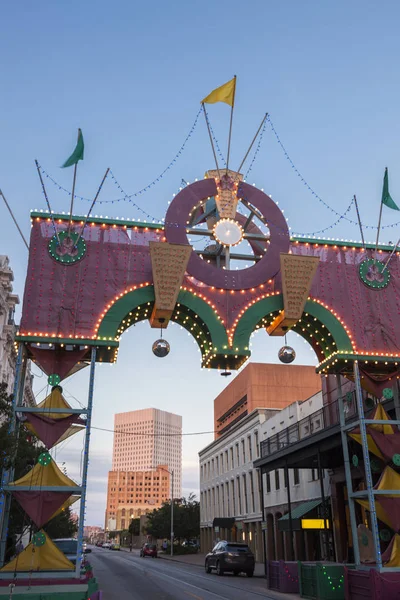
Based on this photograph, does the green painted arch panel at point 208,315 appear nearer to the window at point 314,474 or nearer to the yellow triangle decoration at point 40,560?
the yellow triangle decoration at point 40,560

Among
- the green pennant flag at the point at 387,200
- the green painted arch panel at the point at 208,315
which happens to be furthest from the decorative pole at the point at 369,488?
the green pennant flag at the point at 387,200

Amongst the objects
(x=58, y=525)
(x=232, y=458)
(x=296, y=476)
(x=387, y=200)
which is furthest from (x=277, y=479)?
(x=387, y=200)

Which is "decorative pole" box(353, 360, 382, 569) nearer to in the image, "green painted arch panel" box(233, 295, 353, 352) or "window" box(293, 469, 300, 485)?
"green painted arch panel" box(233, 295, 353, 352)

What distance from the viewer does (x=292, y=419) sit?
36312mm

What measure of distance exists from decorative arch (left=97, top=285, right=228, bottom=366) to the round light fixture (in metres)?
1.88

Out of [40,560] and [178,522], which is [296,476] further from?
[178,522]

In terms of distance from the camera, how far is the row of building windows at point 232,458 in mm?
44531

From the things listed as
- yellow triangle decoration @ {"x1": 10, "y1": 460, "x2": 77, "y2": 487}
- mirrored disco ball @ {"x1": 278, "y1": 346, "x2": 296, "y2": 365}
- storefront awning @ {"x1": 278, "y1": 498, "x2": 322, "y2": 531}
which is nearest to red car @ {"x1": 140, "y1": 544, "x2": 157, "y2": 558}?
storefront awning @ {"x1": 278, "y1": 498, "x2": 322, "y2": 531}

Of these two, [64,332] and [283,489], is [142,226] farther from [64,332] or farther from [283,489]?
[283,489]

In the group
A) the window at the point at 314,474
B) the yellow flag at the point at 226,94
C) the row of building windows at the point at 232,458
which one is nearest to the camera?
the yellow flag at the point at 226,94

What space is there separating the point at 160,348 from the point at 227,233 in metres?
3.80

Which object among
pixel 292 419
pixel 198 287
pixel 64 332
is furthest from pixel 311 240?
pixel 292 419

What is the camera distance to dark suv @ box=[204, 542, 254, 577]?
2661cm

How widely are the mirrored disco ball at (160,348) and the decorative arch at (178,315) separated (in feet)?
3.15
